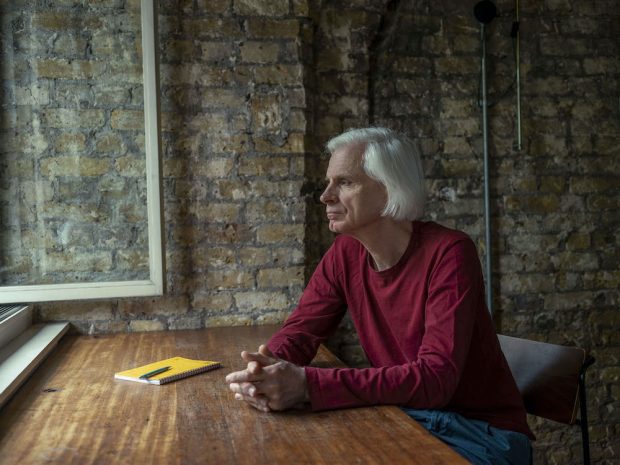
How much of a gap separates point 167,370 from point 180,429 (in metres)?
0.56

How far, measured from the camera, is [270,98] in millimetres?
2914

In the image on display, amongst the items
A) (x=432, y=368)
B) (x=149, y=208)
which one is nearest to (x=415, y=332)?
(x=432, y=368)

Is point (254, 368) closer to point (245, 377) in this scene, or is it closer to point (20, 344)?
point (245, 377)

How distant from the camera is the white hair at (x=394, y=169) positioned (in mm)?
2111

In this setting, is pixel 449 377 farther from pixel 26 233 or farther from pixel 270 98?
pixel 26 233

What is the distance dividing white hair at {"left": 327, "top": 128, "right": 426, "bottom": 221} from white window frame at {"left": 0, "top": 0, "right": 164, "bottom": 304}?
974 millimetres

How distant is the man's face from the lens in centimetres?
213

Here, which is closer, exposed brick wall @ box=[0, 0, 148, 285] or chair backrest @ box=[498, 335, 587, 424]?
chair backrest @ box=[498, 335, 587, 424]

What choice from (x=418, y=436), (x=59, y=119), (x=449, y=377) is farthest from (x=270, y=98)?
(x=418, y=436)

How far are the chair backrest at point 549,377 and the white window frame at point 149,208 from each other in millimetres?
1503

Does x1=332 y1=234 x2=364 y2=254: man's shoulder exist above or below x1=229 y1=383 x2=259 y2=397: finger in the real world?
above

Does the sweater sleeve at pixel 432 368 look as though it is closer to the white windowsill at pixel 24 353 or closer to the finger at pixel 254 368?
the finger at pixel 254 368

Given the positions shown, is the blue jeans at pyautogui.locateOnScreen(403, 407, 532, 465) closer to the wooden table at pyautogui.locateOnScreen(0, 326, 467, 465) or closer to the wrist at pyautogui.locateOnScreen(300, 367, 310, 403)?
the wooden table at pyautogui.locateOnScreen(0, 326, 467, 465)

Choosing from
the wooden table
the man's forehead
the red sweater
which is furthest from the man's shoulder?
the wooden table
